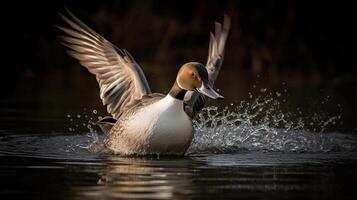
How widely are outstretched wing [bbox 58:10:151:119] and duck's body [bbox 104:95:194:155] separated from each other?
95 cm

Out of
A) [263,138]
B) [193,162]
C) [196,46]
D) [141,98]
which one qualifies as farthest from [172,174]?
[196,46]

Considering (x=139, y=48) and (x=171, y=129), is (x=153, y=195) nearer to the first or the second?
(x=171, y=129)

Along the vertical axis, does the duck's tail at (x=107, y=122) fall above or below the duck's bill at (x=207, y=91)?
below

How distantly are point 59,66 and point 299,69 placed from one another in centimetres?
619

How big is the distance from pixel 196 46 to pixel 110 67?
670 inches

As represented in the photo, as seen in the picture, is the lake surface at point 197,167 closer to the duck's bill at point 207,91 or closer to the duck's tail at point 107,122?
the duck's tail at point 107,122

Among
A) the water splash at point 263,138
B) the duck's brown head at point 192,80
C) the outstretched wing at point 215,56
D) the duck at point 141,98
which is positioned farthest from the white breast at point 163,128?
the outstretched wing at point 215,56

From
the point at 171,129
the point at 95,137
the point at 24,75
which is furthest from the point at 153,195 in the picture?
the point at 24,75

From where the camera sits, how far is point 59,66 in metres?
23.6

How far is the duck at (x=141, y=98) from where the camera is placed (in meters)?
9.07

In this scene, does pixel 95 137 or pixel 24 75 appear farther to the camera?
pixel 24 75

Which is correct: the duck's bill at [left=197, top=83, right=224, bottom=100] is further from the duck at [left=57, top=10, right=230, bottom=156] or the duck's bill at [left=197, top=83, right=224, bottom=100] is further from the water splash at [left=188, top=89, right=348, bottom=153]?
the water splash at [left=188, top=89, right=348, bottom=153]

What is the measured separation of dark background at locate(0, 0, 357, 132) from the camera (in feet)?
63.8

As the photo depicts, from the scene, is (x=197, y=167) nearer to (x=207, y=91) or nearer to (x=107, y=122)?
(x=207, y=91)
